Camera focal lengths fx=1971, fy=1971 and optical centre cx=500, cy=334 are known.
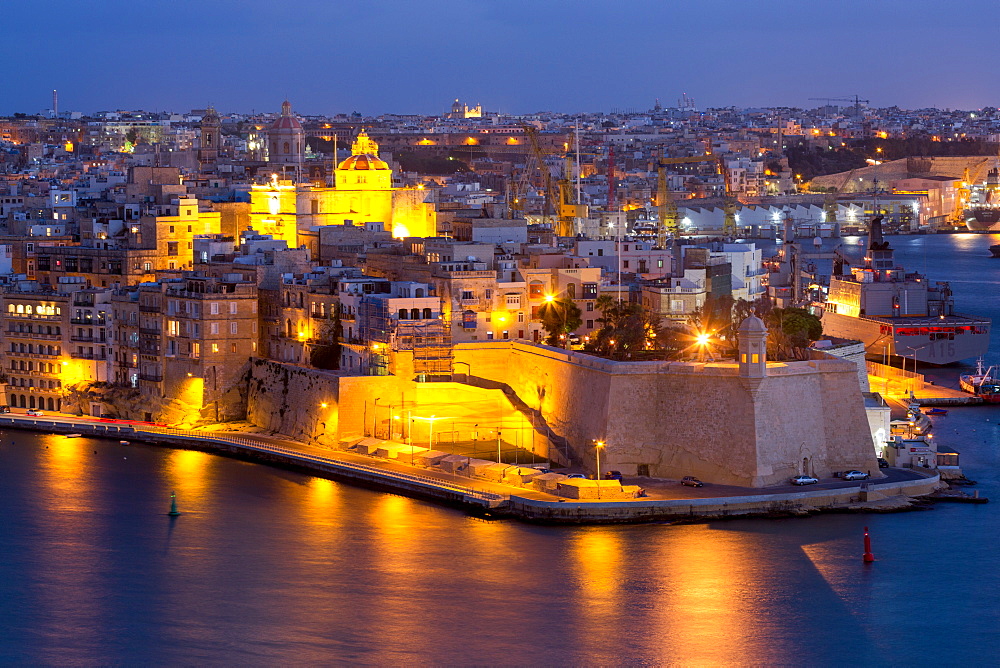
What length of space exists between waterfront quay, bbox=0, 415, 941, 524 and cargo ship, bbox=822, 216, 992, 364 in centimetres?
1136

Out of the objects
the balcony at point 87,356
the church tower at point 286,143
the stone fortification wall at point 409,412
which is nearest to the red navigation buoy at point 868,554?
the stone fortification wall at point 409,412

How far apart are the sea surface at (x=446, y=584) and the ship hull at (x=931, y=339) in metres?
10.9

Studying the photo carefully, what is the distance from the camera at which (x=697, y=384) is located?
797 inches

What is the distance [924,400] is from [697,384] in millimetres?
7702

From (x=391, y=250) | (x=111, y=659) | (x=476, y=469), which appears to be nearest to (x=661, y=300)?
(x=391, y=250)

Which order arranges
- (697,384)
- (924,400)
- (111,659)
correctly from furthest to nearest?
(924,400) < (697,384) < (111,659)

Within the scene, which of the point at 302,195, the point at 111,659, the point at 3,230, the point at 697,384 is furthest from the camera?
the point at 3,230

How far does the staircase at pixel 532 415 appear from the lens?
21.1 metres

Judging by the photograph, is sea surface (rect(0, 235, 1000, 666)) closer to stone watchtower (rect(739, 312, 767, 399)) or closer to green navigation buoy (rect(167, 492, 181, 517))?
green navigation buoy (rect(167, 492, 181, 517))

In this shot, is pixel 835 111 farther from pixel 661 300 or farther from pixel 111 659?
pixel 111 659

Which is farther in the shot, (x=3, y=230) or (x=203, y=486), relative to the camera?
(x=3, y=230)

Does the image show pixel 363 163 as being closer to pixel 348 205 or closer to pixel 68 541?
pixel 348 205

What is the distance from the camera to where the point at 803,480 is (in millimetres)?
19812

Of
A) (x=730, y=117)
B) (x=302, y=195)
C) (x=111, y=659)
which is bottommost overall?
(x=111, y=659)
